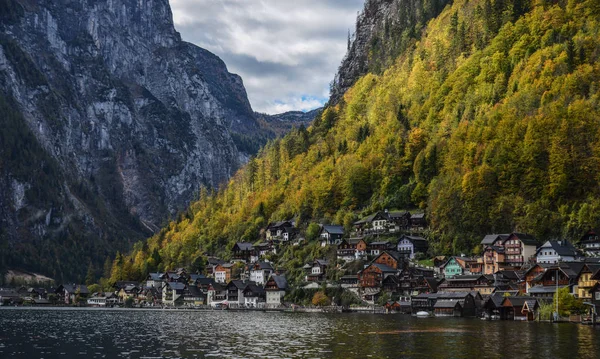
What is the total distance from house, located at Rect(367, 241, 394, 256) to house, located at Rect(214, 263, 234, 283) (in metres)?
42.7

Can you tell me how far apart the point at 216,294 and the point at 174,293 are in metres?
16.1

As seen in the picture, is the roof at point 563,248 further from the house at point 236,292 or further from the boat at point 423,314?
the house at point 236,292

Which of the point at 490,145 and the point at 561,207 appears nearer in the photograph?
the point at 561,207

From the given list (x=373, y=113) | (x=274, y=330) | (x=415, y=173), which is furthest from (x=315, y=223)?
→ (x=274, y=330)

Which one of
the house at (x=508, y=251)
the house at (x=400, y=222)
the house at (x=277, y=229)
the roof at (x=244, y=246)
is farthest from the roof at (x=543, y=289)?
the roof at (x=244, y=246)

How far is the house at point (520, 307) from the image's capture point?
94250 mm

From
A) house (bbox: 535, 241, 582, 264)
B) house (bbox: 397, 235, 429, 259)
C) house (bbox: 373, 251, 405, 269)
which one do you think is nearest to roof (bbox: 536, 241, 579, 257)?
house (bbox: 535, 241, 582, 264)

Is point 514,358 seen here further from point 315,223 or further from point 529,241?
point 315,223

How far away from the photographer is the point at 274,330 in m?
78.3

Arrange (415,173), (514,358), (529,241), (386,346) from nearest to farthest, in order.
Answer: (514,358)
(386,346)
(529,241)
(415,173)

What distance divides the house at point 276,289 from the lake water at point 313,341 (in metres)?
58.3

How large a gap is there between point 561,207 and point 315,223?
63558mm

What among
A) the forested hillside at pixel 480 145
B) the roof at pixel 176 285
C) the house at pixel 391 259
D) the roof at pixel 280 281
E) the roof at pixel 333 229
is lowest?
the roof at pixel 176 285

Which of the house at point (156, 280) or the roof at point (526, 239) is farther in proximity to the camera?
the house at point (156, 280)
